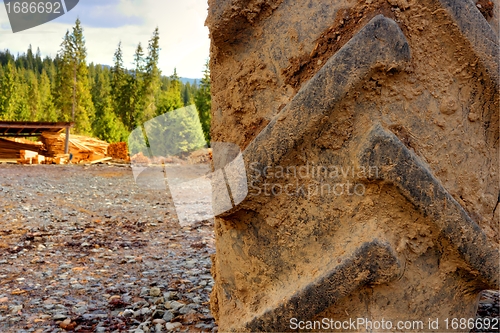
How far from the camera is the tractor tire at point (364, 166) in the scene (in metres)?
1.09

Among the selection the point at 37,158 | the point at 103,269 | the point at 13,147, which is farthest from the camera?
the point at 13,147

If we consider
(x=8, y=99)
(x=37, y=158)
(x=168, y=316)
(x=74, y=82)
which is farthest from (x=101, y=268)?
(x=8, y=99)

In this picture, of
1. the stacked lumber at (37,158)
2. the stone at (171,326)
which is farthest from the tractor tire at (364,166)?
the stacked lumber at (37,158)

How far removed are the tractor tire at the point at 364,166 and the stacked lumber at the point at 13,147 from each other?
16215 millimetres

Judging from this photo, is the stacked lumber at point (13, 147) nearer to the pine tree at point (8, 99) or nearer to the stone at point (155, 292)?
the stone at point (155, 292)

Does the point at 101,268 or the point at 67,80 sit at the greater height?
the point at 67,80

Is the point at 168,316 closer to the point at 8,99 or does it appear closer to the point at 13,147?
the point at 13,147

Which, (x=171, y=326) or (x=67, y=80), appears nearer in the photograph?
(x=171, y=326)

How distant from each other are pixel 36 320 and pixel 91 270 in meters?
0.89

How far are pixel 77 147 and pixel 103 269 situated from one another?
14083 millimetres

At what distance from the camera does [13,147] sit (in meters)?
15.8

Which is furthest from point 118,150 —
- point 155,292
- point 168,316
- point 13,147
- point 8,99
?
point 8,99

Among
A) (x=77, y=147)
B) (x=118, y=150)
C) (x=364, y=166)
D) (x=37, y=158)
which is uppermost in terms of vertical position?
(x=77, y=147)

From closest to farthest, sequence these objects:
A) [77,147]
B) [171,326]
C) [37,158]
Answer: [171,326]
[37,158]
[77,147]
